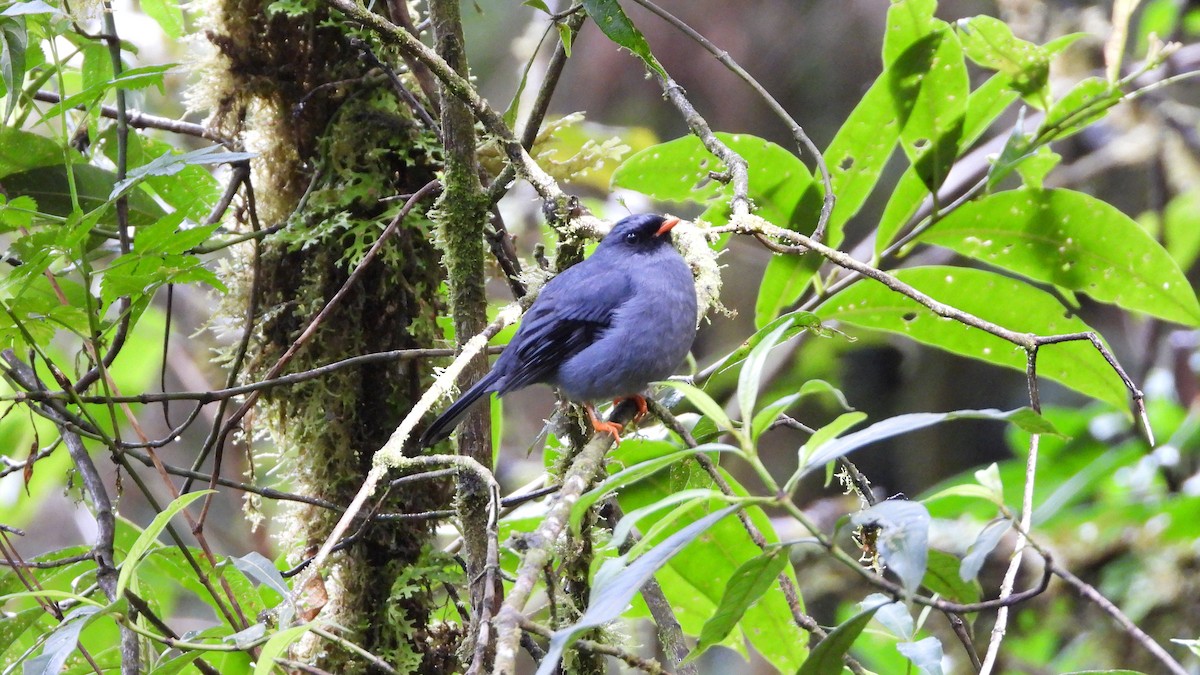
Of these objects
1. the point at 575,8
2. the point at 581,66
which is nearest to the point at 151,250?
the point at 575,8

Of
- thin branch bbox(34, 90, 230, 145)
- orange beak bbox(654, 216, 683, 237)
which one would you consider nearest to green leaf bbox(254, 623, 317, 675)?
thin branch bbox(34, 90, 230, 145)

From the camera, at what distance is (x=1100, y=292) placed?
2.56 meters

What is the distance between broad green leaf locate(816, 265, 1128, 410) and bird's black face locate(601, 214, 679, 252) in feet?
2.50

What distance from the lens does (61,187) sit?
2.72 m

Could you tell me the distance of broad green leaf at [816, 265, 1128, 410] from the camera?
2572 mm

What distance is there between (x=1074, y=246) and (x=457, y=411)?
1.68m

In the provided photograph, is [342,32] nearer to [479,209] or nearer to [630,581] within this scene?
[479,209]

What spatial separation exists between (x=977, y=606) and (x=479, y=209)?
1442 mm

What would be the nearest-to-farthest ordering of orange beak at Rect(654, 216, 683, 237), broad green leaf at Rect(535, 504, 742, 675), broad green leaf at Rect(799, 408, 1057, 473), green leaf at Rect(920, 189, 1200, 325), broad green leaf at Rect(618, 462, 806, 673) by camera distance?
broad green leaf at Rect(535, 504, 742, 675) → broad green leaf at Rect(799, 408, 1057, 473) → broad green leaf at Rect(618, 462, 806, 673) → green leaf at Rect(920, 189, 1200, 325) → orange beak at Rect(654, 216, 683, 237)

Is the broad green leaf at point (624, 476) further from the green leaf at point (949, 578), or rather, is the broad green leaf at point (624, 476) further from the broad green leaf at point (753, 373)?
the green leaf at point (949, 578)

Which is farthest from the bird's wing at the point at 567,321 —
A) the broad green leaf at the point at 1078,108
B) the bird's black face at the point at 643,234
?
the broad green leaf at the point at 1078,108

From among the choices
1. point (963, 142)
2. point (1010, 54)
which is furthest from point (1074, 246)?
point (1010, 54)

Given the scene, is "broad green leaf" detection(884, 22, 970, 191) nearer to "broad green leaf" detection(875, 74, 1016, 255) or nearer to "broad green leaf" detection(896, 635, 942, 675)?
"broad green leaf" detection(875, 74, 1016, 255)

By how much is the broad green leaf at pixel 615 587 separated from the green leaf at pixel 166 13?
90.3 inches
